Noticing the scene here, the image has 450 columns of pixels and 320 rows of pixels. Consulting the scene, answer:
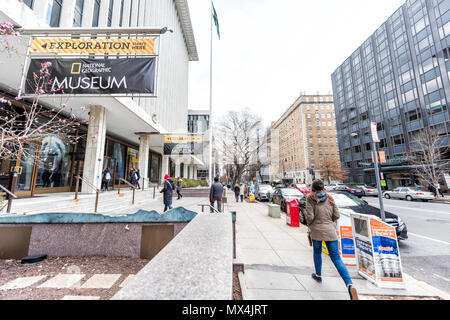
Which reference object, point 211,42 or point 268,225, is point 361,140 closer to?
point 211,42

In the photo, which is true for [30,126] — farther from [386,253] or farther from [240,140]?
[240,140]

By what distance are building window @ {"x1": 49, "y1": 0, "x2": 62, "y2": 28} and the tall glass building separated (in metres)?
28.4

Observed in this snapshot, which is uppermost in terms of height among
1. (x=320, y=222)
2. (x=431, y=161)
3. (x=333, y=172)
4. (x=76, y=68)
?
(x=76, y=68)

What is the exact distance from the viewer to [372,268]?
133 inches

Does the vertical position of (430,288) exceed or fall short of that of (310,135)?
it falls short

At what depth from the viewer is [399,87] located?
3388cm

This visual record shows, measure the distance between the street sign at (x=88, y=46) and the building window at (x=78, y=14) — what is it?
652cm

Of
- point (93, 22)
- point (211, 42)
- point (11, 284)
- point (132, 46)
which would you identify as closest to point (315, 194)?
point (11, 284)

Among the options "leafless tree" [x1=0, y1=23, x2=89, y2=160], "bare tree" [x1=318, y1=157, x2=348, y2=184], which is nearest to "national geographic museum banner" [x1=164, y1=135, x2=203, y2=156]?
"leafless tree" [x1=0, y1=23, x2=89, y2=160]

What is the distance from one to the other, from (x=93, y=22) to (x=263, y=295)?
686 inches

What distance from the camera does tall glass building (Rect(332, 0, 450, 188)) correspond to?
2716cm

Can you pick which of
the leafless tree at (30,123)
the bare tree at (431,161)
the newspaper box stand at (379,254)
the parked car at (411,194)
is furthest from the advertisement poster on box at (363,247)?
the bare tree at (431,161)

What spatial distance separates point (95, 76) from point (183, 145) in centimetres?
1347

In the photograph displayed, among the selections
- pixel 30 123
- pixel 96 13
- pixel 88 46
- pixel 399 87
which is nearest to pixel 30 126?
pixel 30 123
